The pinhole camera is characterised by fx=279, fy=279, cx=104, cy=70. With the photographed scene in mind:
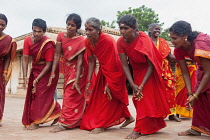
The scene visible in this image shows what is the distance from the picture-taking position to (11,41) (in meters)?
5.55

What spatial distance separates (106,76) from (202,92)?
1.54 metres

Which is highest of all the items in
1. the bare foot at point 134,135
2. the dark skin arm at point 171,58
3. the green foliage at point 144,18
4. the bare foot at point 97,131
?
the green foliage at point 144,18

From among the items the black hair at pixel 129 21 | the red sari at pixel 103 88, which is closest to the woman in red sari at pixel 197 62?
the black hair at pixel 129 21

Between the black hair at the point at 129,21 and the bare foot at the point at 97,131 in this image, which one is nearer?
the black hair at the point at 129,21

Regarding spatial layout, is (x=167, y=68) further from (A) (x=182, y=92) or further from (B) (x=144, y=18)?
(B) (x=144, y=18)

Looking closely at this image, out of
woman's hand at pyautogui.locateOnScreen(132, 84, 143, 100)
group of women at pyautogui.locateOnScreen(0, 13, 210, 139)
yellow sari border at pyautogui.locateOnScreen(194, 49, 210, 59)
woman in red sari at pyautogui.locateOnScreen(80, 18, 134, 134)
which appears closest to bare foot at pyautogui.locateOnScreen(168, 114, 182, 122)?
group of women at pyautogui.locateOnScreen(0, 13, 210, 139)

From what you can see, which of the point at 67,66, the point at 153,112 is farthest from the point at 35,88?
the point at 153,112

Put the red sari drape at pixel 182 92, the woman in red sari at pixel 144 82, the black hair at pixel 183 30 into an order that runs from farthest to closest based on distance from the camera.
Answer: the red sari drape at pixel 182 92 → the woman in red sari at pixel 144 82 → the black hair at pixel 183 30

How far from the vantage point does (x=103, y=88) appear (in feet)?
15.9

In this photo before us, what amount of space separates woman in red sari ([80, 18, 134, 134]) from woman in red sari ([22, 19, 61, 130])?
781mm

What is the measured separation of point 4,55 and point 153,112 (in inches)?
125

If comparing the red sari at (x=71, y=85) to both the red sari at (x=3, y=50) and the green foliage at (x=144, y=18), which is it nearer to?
the red sari at (x=3, y=50)

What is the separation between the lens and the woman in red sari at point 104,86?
461 cm

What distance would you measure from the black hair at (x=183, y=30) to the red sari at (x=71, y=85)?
1.82 meters
